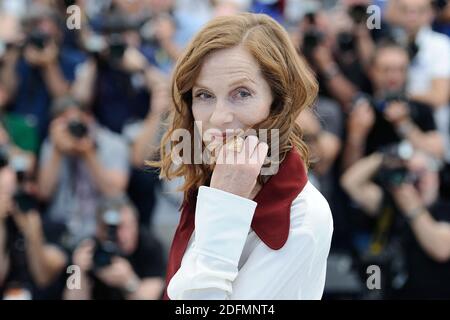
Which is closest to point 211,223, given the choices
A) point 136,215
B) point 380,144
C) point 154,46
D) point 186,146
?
point 186,146

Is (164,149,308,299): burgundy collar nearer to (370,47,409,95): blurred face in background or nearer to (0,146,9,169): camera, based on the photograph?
(0,146,9,169): camera

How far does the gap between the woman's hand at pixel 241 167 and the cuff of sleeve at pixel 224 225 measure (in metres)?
0.02

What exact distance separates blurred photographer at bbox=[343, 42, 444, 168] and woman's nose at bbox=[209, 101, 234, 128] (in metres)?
2.96

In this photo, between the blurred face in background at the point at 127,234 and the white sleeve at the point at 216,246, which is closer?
the white sleeve at the point at 216,246

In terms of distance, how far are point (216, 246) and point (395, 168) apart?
2921 millimetres

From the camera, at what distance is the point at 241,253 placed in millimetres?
1531

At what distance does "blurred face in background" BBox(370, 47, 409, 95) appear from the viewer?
451 cm

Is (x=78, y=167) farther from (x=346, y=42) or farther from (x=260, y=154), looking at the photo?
(x=260, y=154)

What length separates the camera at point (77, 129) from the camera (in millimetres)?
4340

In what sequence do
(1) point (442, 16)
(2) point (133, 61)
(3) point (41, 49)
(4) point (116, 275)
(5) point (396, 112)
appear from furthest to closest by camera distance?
(1) point (442, 16) < (3) point (41, 49) < (2) point (133, 61) < (5) point (396, 112) < (4) point (116, 275)

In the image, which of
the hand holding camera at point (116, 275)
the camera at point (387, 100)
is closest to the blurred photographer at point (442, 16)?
the camera at point (387, 100)

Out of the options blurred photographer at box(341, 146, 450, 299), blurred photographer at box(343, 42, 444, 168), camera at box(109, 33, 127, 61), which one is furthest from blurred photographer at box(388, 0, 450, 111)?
camera at box(109, 33, 127, 61)

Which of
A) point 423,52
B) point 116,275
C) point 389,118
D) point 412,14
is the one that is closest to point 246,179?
point 116,275

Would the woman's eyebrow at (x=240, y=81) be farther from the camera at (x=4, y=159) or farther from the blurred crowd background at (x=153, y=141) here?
the camera at (x=4, y=159)
